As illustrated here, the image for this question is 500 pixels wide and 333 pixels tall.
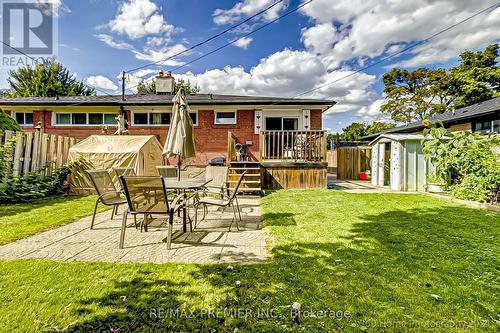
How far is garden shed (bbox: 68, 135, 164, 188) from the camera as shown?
876cm

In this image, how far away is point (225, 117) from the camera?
1409cm

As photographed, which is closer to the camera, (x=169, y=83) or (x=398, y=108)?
(x=169, y=83)

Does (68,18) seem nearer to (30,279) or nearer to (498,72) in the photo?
(30,279)

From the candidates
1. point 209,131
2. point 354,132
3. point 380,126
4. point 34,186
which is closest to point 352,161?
point 209,131

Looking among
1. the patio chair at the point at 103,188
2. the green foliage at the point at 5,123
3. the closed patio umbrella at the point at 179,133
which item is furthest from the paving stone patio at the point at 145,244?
the green foliage at the point at 5,123

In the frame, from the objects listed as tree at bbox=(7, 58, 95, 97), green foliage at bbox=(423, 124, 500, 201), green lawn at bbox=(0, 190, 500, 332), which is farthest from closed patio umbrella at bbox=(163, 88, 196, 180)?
tree at bbox=(7, 58, 95, 97)

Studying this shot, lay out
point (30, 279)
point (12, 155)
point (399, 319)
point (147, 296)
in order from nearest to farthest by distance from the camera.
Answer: point (399, 319)
point (147, 296)
point (30, 279)
point (12, 155)

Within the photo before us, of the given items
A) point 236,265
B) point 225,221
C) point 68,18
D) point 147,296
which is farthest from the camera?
point 68,18

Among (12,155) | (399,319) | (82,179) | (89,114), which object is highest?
(89,114)

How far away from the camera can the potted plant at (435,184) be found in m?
8.57

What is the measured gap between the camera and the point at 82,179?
28.7 ft

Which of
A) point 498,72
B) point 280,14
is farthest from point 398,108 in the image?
point 280,14

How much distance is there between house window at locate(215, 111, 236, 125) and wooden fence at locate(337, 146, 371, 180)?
6838mm

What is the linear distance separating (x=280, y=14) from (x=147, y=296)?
35.1ft
